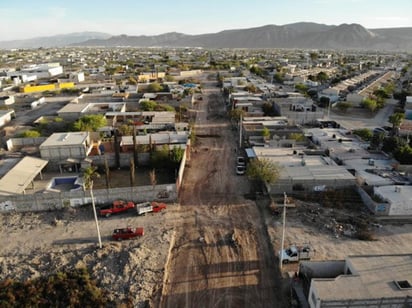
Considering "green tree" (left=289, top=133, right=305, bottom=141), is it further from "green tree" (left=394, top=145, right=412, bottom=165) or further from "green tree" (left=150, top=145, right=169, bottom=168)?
"green tree" (left=150, top=145, right=169, bottom=168)

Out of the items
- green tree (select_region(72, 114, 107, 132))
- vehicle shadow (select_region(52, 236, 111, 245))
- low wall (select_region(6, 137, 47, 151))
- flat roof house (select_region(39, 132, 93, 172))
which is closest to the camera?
vehicle shadow (select_region(52, 236, 111, 245))

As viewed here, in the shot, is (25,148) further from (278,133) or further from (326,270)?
(326,270)

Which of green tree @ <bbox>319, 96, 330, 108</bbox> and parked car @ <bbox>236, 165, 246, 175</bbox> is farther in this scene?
green tree @ <bbox>319, 96, 330, 108</bbox>

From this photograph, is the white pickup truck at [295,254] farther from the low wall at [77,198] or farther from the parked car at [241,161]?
the parked car at [241,161]

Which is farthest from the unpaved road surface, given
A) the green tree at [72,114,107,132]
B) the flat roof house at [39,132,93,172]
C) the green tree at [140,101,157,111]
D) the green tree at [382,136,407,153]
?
the green tree at [140,101,157,111]

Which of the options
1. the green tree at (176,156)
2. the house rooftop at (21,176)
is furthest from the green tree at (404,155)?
the house rooftop at (21,176)

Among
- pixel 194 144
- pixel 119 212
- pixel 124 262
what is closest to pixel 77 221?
pixel 119 212
